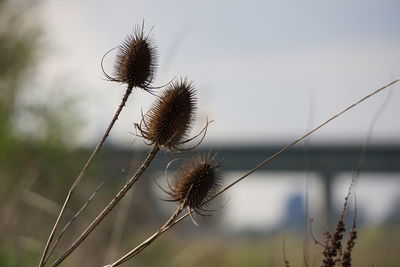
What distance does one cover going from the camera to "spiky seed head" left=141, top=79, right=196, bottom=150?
9.84 feet

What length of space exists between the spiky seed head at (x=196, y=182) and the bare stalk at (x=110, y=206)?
15cm

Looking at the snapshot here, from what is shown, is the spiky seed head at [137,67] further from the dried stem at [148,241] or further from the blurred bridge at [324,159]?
the blurred bridge at [324,159]

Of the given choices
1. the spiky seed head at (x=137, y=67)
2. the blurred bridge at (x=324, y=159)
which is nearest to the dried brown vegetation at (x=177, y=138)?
the spiky seed head at (x=137, y=67)

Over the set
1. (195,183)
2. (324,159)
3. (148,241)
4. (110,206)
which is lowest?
(148,241)

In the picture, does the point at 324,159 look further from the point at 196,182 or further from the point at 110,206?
the point at 110,206

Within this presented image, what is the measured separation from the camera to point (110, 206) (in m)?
2.72

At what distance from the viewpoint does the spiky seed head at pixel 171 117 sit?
118 inches

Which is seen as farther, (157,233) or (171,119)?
(171,119)

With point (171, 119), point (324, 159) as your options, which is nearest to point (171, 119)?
point (171, 119)

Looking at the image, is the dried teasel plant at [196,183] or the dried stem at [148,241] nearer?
the dried stem at [148,241]

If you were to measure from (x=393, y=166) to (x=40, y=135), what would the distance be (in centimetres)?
4097

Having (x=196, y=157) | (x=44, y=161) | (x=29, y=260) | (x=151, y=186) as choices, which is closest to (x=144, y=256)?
(x=151, y=186)

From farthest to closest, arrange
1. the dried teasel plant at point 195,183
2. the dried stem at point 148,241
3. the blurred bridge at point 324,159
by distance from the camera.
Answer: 1. the blurred bridge at point 324,159
2. the dried teasel plant at point 195,183
3. the dried stem at point 148,241

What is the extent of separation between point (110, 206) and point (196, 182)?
1.22 feet
